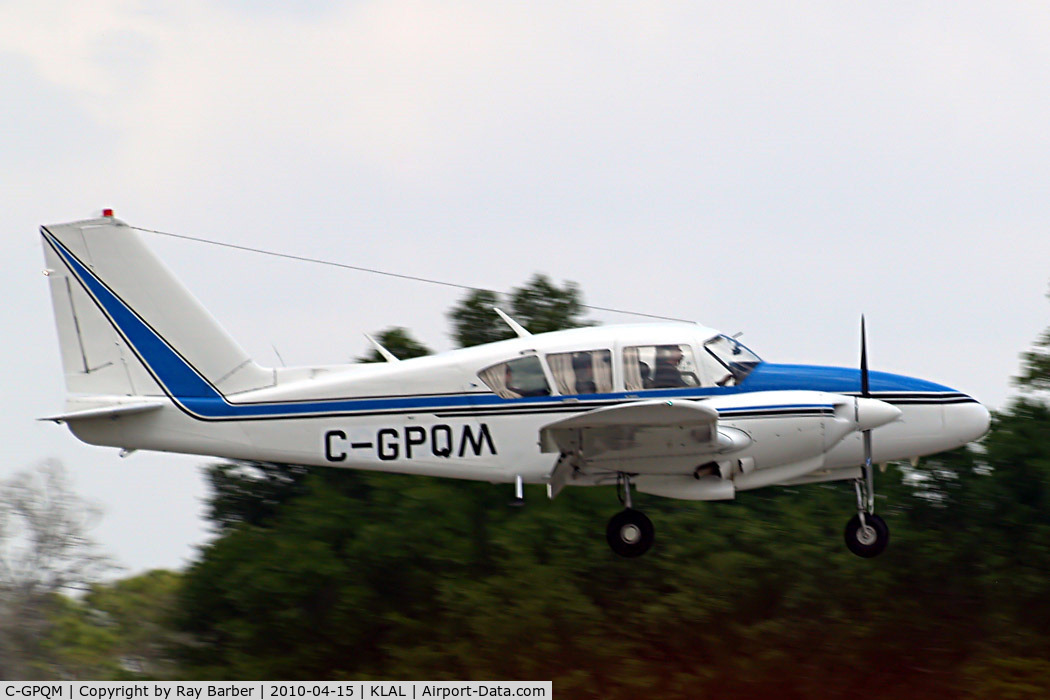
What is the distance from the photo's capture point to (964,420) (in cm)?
1285

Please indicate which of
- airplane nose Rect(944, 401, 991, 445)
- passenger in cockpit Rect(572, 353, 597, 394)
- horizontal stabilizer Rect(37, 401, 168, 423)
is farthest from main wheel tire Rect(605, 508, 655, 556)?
horizontal stabilizer Rect(37, 401, 168, 423)

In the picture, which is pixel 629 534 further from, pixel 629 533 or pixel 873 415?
pixel 873 415

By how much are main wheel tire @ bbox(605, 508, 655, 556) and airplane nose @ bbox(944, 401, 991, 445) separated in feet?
9.75

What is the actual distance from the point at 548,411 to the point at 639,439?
90 cm

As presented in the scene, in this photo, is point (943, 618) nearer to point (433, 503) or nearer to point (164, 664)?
point (433, 503)

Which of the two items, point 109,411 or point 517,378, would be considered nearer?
point 517,378

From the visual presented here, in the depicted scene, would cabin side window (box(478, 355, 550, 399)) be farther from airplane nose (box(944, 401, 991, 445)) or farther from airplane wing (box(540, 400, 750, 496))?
airplane nose (box(944, 401, 991, 445))

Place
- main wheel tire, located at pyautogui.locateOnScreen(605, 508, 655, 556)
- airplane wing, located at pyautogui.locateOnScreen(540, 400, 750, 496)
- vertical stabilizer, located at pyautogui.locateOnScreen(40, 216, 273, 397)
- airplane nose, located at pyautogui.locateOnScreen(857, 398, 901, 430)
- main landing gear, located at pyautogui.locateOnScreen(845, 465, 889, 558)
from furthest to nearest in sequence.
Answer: vertical stabilizer, located at pyautogui.locateOnScreen(40, 216, 273, 397), main wheel tire, located at pyautogui.locateOnScreen(605, 508, 655, 556), main landing gear, located at pyautogui.locateOnScreen(845, 465, 889, 558), airplane nose, located at pyautogui.locateOnScreen(857, 398, 901, 430), airplane wing, located at pyautogui.locateOnScreen(540, 400, 750, 496)

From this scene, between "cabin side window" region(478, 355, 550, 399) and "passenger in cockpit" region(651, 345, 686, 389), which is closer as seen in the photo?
"passenger in cockpit" region(651, 345, 686, 389)

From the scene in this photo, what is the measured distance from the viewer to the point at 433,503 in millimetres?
21422

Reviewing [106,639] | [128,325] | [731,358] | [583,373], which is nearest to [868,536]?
[731,358]

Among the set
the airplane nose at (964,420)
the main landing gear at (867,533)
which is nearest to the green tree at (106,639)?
the main landing gear at (867,533)

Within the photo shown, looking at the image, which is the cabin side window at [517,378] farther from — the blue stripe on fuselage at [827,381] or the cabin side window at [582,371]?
the blue stripe on fuselage at [827,381]

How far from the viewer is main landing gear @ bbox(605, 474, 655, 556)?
13.2 metres
